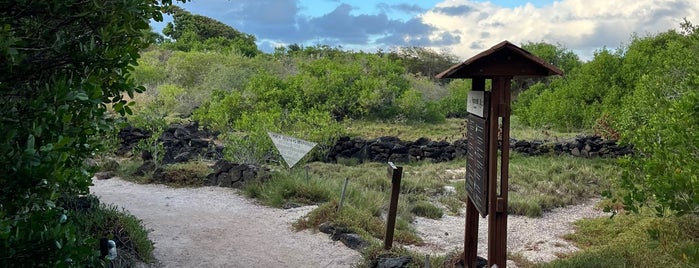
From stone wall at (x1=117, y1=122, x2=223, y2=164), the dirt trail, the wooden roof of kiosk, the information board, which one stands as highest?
the wooden roof of kiosk

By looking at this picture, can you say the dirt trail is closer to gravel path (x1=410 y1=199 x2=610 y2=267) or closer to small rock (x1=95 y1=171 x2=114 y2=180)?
small rock (x1=95 y1=171 x2=114 y2=180)

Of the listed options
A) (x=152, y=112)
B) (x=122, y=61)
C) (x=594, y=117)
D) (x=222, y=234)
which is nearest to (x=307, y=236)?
(x=222, y=234)

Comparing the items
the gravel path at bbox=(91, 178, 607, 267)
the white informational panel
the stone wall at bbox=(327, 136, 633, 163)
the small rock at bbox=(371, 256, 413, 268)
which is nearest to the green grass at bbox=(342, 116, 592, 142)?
the stone wall at bbox=(327, 136, 633, 163)

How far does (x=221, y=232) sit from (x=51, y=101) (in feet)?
17.5

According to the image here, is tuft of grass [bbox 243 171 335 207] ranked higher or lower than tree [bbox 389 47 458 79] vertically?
lower

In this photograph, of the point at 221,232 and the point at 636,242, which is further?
the point at 221,232

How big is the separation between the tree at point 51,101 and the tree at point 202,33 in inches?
1580

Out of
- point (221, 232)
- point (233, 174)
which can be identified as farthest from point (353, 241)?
point (233, 174)

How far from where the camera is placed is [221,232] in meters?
7.69

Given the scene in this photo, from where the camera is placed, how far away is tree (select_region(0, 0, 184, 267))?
2.29 m

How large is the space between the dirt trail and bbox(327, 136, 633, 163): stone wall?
19.0 feet

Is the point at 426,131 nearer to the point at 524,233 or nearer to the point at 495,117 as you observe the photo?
the point at 524,233

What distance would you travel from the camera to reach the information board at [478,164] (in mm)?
5097

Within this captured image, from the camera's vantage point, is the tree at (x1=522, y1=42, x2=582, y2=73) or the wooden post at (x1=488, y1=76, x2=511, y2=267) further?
the tree at (x1=522, y1=42, x2=582, y2=73)
